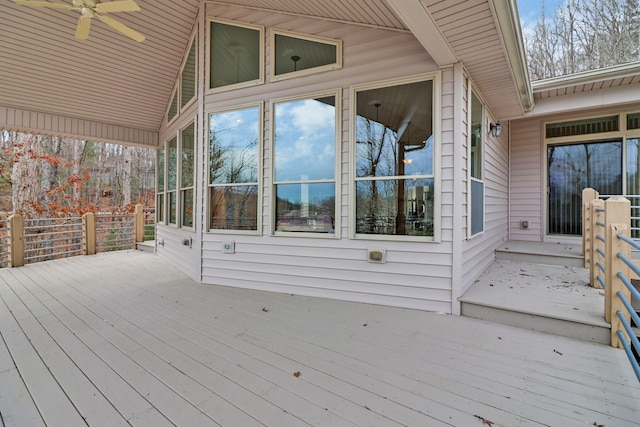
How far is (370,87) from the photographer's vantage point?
3.60m

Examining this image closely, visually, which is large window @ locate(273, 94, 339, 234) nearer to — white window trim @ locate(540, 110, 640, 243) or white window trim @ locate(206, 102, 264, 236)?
white window trim @ locate(206, 102, 264, 236)

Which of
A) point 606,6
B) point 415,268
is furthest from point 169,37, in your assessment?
point 606,6

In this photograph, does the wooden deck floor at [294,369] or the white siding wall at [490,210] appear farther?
the white siding wall at [490,210]

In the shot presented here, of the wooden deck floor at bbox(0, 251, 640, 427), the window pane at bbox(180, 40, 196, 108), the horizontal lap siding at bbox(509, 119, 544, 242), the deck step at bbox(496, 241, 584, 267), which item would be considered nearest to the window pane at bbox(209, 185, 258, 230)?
the wooden deck floor at bbox(0, 251, 640, 427)

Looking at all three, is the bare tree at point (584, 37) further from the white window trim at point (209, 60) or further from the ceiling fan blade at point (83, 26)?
the ceiling fan blade at point (83, 26)

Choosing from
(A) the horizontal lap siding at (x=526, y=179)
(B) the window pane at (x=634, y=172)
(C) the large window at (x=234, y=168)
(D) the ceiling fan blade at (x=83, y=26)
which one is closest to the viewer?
(D) the ceiling fan blade at (x=83, y=26)

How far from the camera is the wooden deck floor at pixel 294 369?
1661 mm

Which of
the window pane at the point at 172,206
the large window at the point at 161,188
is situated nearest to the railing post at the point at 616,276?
the window pane at the point at 172,206

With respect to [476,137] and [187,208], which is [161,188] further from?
[476,137]

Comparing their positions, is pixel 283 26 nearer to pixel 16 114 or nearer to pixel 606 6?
pixel 16 114

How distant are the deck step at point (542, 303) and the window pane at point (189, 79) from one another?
5.35m

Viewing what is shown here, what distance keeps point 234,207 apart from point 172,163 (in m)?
3.01

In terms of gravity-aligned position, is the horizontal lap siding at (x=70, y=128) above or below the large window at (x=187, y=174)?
above

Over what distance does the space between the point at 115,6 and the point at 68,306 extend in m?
3.47
